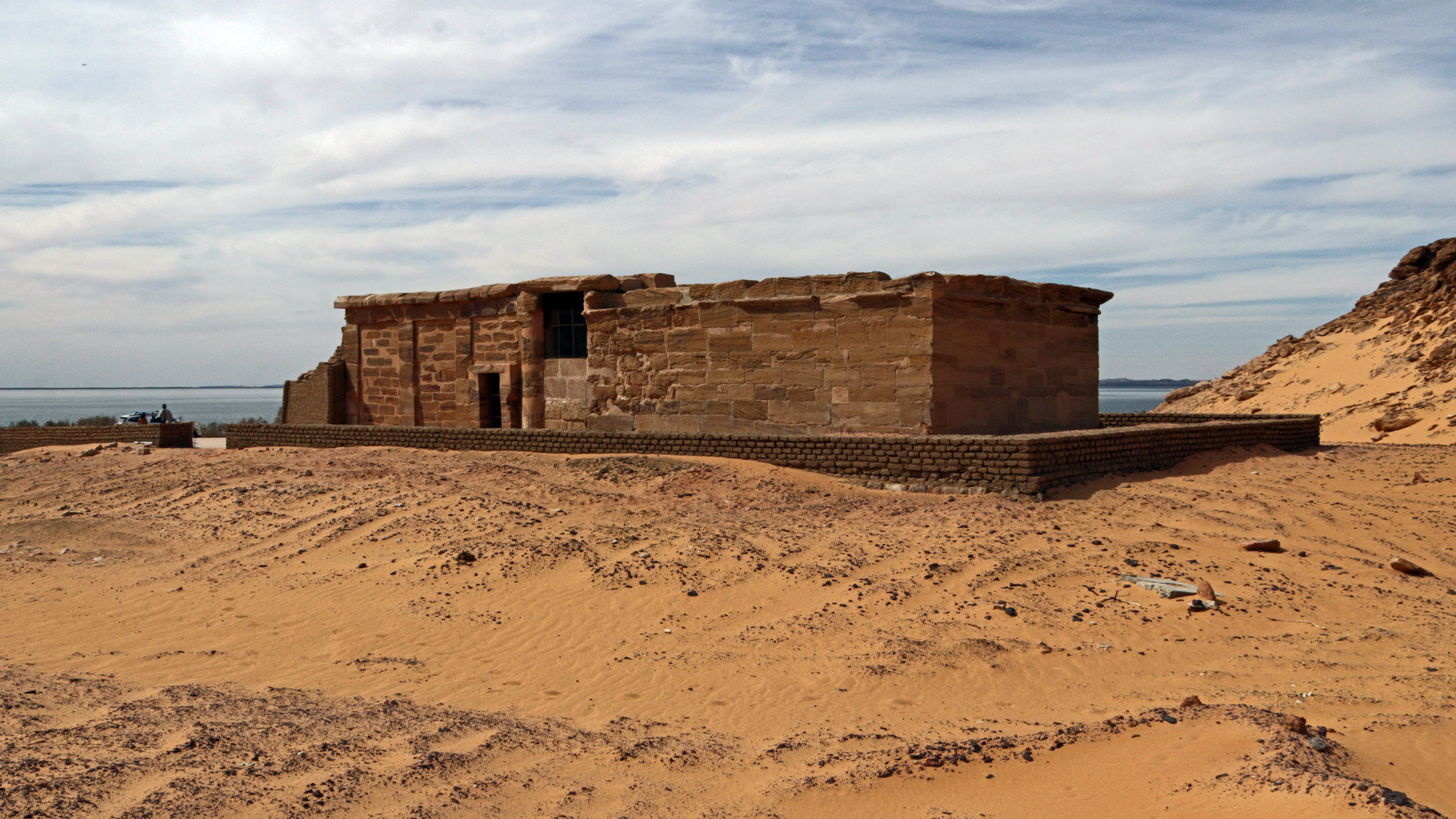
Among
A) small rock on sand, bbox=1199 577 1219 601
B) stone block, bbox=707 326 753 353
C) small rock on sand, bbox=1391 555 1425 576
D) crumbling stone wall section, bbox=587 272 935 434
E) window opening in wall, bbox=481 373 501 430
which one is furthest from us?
window opening in wall, bbox=481 373 501 430

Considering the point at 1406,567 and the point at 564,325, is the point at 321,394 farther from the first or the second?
the point at 1406,567

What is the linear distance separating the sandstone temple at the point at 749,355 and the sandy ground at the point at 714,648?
83.0 inches

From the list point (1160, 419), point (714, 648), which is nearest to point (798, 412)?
point (714, 648)

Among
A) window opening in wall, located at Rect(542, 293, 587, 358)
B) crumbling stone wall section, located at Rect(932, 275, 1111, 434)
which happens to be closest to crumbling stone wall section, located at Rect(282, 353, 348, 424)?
window opening in wall, located at Rect(542, 293, 587, 358)

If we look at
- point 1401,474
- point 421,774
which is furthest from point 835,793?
point 1401,474

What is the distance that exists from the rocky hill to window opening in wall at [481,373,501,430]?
66.2 ft

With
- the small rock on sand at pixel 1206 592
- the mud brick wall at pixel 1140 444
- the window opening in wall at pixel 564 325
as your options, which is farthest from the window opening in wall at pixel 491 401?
the small rock on sand at pixel 1206 592

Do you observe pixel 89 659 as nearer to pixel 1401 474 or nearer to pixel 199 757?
pixel 199 757

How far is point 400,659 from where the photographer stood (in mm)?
7156

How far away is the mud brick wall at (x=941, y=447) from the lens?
37.4ft

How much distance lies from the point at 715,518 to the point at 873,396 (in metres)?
4.29

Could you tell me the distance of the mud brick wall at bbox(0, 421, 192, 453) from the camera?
2091cm

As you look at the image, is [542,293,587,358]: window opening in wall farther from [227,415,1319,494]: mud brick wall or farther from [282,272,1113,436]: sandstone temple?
[227,415,1319,494]: mud brick wall

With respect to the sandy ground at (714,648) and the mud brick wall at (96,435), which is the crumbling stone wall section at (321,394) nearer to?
the mud brick wall at (96,435)
